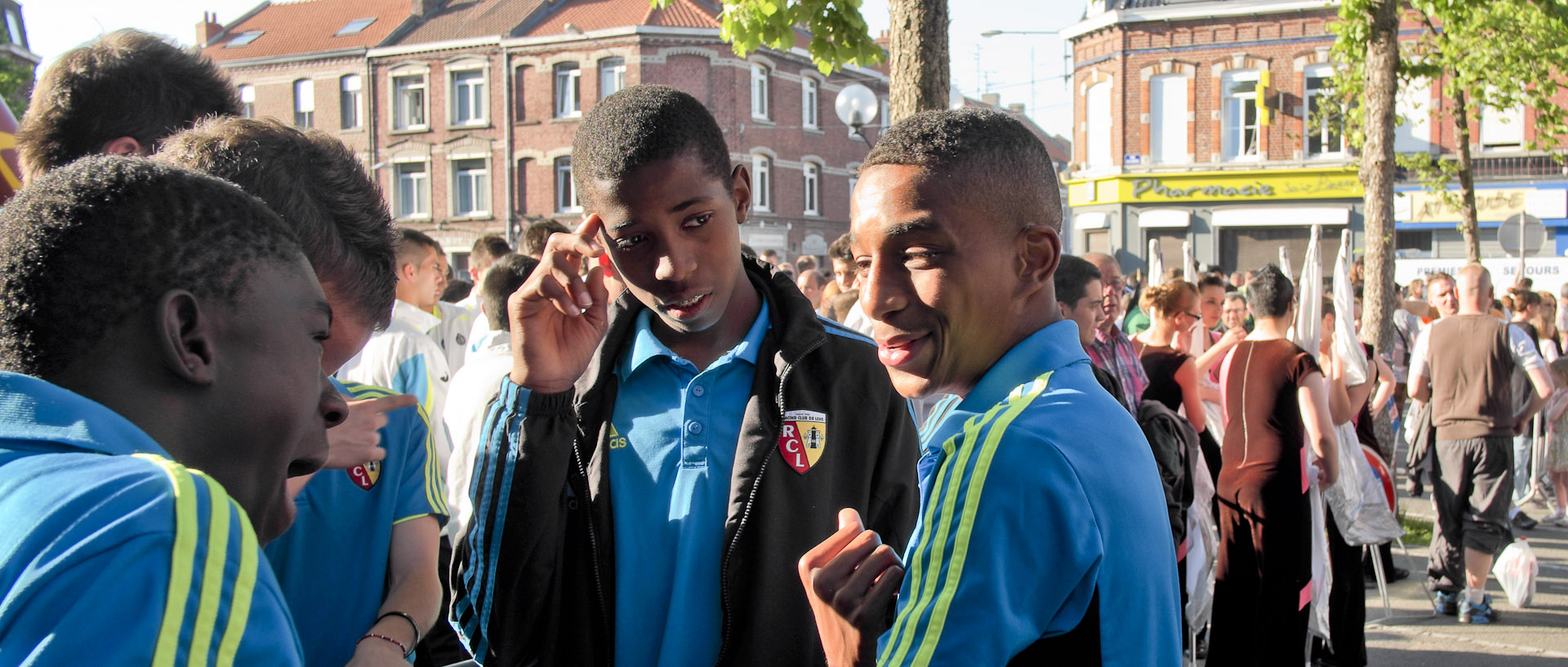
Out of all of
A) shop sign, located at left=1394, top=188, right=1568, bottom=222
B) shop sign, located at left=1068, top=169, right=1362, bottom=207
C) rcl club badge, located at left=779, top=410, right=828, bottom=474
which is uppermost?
shop sign, located at left=1068, top=169, right=1362, bottom=207

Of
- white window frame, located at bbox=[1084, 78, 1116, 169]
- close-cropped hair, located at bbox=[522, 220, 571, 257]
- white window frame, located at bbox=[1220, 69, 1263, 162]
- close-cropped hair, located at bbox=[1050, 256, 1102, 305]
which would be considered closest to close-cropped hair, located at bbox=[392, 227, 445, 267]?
close-cropped hair, located at bbox=[522, 220, 571, 257]

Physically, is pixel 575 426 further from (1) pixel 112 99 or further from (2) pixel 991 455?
(1) pixel 112 99

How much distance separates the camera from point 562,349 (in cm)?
219

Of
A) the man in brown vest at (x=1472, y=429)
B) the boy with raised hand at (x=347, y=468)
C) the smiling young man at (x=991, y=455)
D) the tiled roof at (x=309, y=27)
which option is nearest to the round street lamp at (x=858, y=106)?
the man in brown vest at (x=1472, y=429)

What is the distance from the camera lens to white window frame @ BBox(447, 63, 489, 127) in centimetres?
3356

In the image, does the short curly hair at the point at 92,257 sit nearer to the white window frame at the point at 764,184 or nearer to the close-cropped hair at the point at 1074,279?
the close-cropped hair at the point at 1074,279

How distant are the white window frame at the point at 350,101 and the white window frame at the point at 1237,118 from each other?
86.1 feet

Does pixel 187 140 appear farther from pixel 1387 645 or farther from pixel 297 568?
pixel 1387 645

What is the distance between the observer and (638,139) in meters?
2.37

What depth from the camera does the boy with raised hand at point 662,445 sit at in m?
2.12

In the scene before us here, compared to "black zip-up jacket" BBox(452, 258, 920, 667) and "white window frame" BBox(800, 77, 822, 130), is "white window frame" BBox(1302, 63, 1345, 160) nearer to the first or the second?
"white window frame" BBox(800, 77, 822, 130)

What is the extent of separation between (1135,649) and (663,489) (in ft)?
3.67

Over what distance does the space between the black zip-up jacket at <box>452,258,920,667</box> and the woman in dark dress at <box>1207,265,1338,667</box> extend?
4.01 m

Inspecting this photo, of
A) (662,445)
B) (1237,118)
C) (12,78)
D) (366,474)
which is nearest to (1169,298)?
(662,445)
